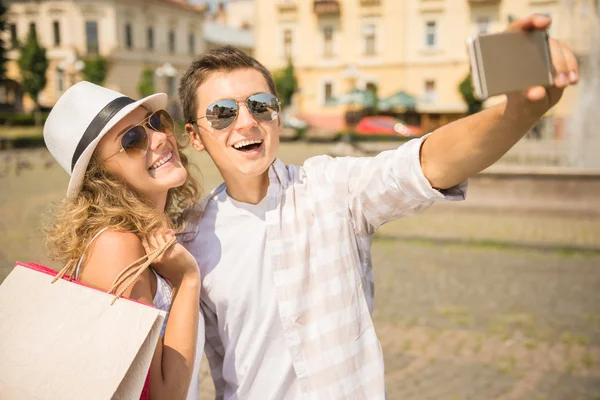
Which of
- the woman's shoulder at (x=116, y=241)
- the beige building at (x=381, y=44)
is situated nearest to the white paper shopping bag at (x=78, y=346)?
the woman's shoulder at (x=116, y=241)

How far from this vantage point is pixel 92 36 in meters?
45.1

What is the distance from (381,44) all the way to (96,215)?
3739 cm

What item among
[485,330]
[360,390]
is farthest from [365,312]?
[485,330]

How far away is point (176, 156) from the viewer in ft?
6.44

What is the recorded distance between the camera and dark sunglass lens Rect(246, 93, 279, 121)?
1.84 meters

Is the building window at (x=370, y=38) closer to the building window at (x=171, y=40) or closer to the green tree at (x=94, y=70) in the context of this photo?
the green tree at (x=94, y=70)

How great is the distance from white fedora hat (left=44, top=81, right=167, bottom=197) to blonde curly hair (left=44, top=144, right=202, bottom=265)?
5 cm

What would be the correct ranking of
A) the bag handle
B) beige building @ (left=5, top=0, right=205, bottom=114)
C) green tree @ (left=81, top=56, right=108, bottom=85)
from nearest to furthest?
the bag handle
green tree @ (left=81, top=56, right=108, bottom=85)
beige building @ (left=5, top=0, right=205, bottom=114)

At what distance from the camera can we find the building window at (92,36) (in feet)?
146

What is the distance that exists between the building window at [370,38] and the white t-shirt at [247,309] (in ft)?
122

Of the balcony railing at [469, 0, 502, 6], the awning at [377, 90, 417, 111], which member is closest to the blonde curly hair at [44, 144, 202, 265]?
the awning at [377, 90, 417, 111]

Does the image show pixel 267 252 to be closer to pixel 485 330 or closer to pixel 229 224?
pixel 229 224

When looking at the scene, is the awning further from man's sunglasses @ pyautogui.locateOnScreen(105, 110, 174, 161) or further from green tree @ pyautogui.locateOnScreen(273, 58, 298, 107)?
man's sunglasses @ pyautogui.locateOnScreen(105, 110, 174, 161)

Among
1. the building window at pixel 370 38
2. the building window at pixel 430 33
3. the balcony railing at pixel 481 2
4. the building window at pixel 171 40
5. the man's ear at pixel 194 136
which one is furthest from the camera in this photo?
the building window at pixel 171 40
